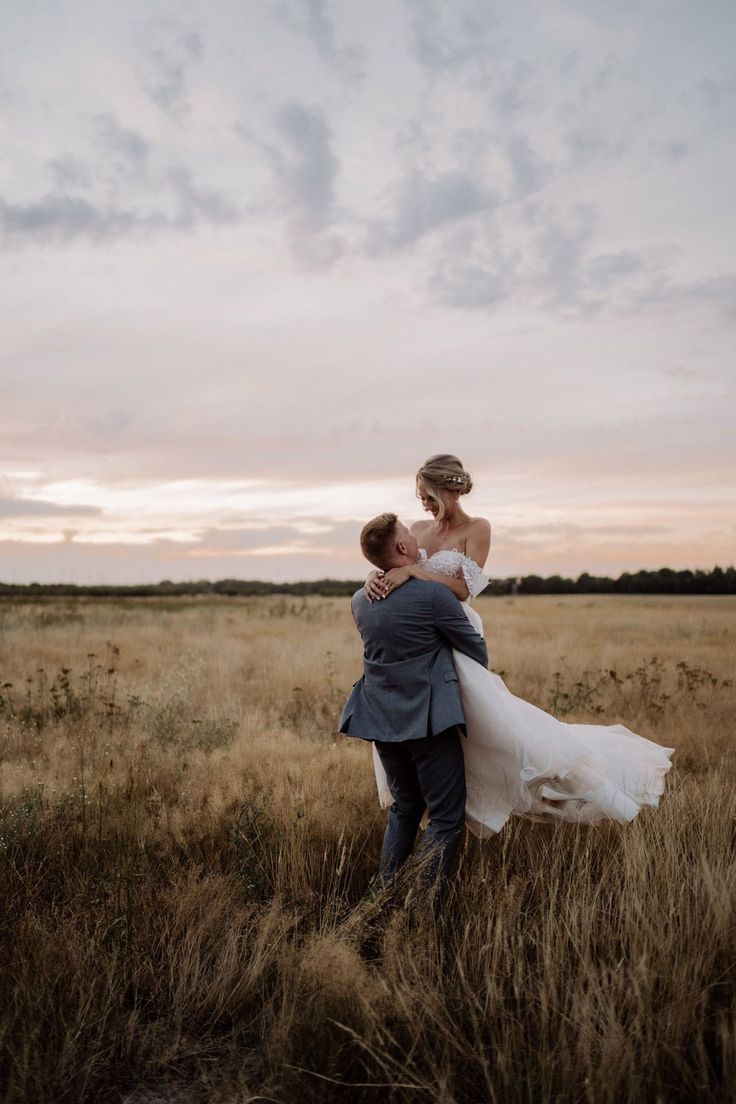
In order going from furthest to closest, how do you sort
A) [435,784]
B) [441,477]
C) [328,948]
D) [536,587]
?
[536,587] < [441,477] < [435,784] < [328,948]

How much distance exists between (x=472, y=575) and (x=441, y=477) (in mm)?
697

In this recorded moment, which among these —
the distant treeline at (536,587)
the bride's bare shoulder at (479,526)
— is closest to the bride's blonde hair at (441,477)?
the bride's bare shoulder at (479,526)

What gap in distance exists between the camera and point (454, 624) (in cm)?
395

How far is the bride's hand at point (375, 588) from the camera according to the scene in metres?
3.89

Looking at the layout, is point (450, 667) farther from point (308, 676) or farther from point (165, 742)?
point (308, 676)

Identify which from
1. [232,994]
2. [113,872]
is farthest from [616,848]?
[113,872]

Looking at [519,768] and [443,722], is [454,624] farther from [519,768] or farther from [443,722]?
[519,768]

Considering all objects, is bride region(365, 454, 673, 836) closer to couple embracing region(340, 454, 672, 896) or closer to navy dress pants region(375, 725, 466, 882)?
couple embracing region(340, 454, 672, 896)

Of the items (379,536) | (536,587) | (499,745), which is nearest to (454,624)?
(379,536)

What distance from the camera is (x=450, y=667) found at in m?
4.02

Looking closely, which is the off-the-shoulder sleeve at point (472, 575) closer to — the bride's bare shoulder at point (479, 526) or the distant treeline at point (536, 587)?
the bride's bare shoulder at point (479, 526)

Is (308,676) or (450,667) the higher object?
(450,667)

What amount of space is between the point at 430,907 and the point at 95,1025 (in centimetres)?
161

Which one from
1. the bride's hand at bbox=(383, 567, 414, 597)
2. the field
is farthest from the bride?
the field
